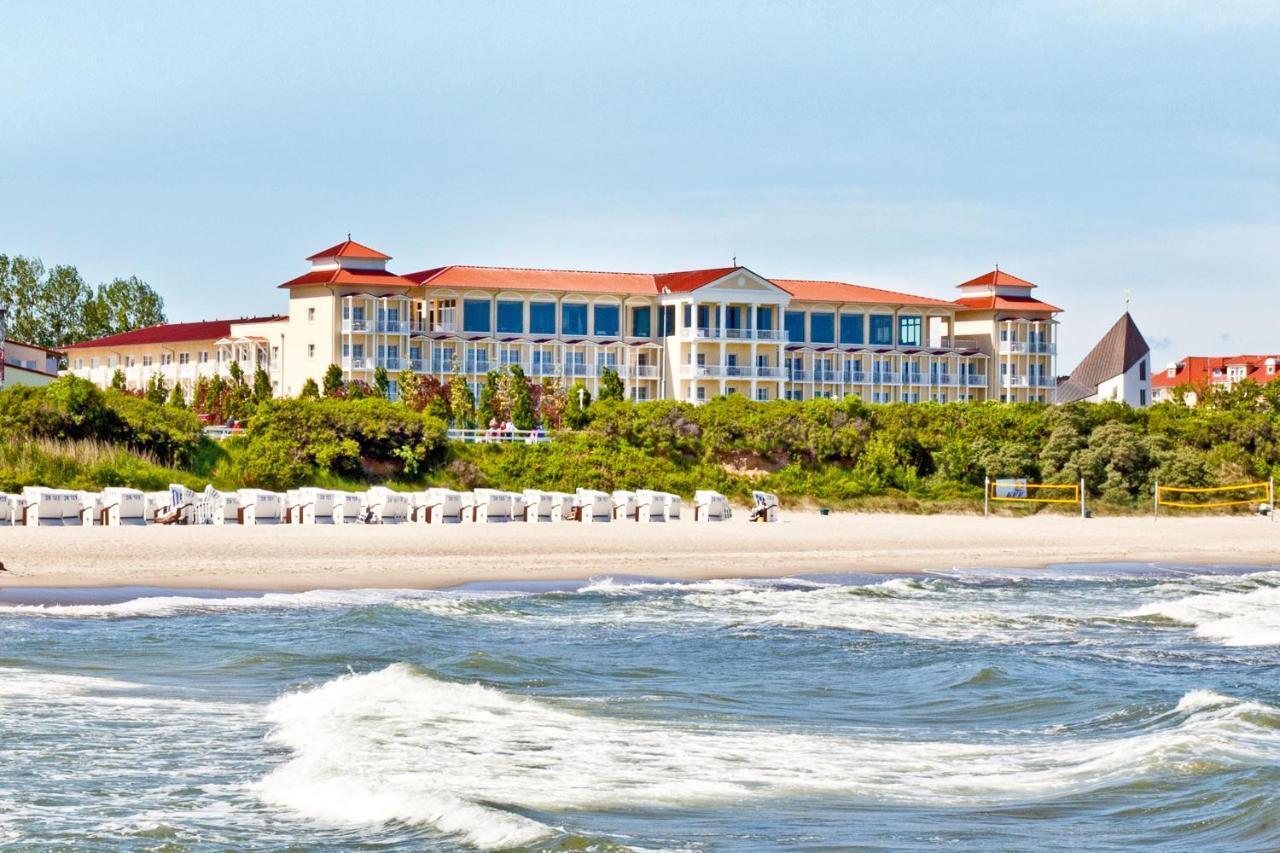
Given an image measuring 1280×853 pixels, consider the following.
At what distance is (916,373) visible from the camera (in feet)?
224

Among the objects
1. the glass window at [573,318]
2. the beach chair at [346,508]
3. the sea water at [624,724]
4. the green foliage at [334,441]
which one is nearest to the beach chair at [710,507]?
the beach chair at [346,508]

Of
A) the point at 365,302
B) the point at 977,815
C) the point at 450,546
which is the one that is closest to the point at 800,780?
the point at 977,815

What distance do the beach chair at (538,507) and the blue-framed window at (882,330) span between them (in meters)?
35.6

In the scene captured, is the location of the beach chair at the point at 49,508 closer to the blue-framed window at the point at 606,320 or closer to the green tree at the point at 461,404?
the green tree at the point at 461,404

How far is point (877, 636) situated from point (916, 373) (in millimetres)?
49119

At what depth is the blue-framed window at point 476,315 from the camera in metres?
62.9

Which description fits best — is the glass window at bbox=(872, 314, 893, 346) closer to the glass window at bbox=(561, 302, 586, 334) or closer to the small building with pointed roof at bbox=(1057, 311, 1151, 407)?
the glass window at bbox=(561, 302, 586, 334)

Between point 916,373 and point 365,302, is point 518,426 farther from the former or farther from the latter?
point 916,373

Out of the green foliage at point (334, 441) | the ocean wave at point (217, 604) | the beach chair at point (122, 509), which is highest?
the green foliage at point (334, 441)

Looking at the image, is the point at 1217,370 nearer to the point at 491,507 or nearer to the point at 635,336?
the point at 635,336

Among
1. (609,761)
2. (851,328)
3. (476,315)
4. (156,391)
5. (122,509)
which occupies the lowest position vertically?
(609,761)

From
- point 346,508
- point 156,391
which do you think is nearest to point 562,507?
point 346,508

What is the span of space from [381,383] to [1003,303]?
26.7 m

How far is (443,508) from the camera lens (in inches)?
1318
